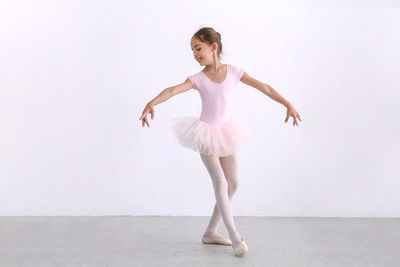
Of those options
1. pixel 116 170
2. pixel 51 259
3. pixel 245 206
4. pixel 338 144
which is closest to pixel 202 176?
pixel 245 206

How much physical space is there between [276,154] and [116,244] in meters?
1.37

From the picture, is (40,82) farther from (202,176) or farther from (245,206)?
(245,206)

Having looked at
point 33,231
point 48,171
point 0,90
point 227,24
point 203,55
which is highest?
point 227,24

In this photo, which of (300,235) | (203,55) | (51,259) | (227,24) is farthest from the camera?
(227,24)

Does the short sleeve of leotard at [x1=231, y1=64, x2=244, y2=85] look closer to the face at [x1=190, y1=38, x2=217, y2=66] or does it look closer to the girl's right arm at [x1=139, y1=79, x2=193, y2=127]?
the face at [x1=190, y1=38, x2=217, y2=66]

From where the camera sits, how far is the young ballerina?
7.84 ft

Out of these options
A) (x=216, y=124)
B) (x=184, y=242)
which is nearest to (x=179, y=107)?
(x=216, y=124)

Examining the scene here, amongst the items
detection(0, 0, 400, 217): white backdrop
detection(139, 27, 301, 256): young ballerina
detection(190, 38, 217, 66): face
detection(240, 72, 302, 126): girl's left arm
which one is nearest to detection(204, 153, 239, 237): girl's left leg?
detection(139, 27, 301, 256): young ballerina

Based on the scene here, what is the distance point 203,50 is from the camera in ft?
7.95

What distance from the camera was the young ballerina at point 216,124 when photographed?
2389 millimetres

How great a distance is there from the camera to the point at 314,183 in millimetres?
3309

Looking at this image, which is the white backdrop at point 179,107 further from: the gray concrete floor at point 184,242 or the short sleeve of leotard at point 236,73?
the short sleeve of leotard at point 236,73

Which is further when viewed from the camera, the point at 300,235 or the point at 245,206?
the point at 245,206

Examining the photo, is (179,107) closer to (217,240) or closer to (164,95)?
(164,95)
